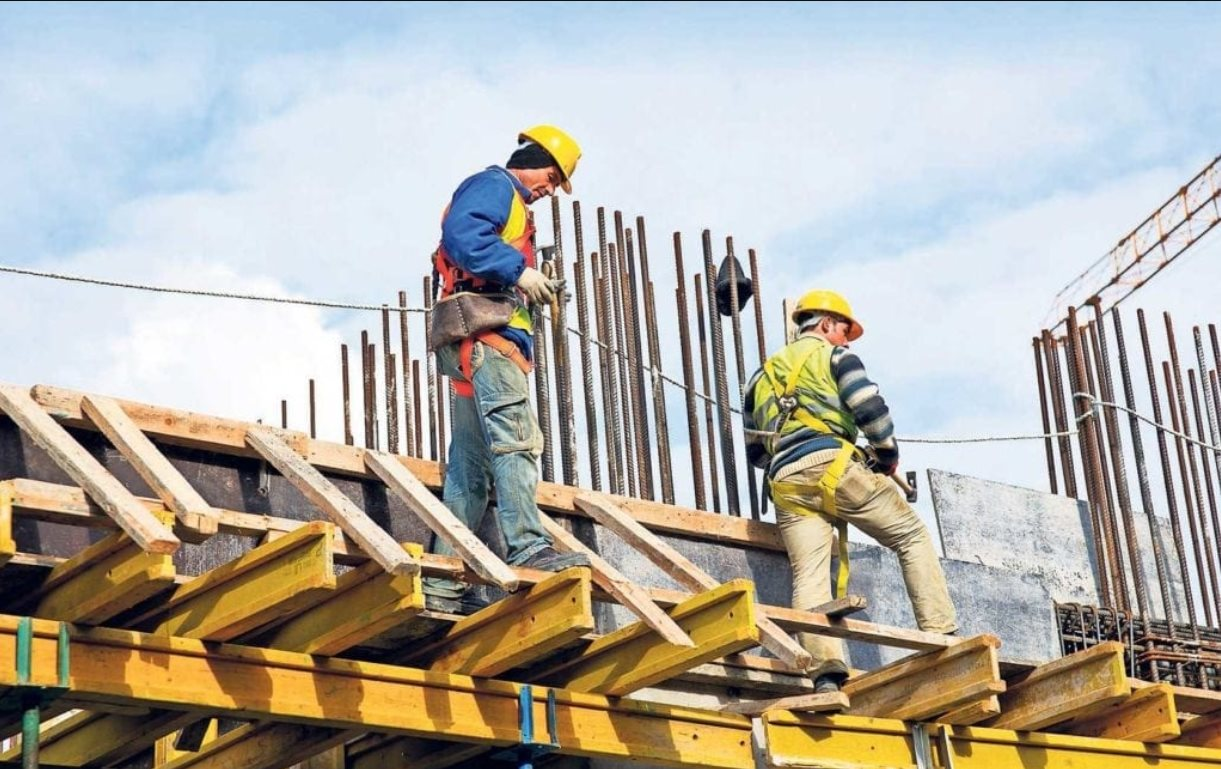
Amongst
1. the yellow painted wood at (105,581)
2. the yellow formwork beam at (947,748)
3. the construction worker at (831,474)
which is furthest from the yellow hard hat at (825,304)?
the yellow painted wood at (105,581)

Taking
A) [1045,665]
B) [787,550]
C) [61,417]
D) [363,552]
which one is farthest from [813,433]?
[61,417]

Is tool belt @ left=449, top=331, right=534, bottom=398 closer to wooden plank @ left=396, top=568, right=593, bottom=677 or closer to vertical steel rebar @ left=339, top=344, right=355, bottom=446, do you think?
wooden plank @ left=396, top=568, right=593, bottom=677

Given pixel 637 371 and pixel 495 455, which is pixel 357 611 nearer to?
pixel 495 455

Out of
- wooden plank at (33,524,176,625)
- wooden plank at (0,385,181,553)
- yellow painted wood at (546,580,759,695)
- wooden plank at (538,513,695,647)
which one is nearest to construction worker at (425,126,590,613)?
wooden plank at (538,513,695,647)

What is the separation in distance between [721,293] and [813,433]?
7.99 feet

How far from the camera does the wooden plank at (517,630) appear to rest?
783cm

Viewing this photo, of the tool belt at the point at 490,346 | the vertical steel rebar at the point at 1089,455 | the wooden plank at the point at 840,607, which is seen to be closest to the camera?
the tool belt at the point at 490,346

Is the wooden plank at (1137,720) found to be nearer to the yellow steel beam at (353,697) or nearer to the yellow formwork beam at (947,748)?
the yellow formwork beam at (947,748)

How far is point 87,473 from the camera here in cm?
739

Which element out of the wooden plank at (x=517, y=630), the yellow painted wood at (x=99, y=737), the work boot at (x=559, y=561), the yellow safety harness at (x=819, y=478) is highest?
the yellow safety harness at (x=819, y=478)

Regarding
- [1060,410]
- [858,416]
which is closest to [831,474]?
[858,416]

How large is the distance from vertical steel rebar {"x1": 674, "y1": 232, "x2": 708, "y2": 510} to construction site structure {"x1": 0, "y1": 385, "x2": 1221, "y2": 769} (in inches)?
50.6

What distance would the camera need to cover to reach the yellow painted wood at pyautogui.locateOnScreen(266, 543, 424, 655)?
7.52 meters

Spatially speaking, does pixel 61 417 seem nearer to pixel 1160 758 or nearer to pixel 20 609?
pixel 20 609
